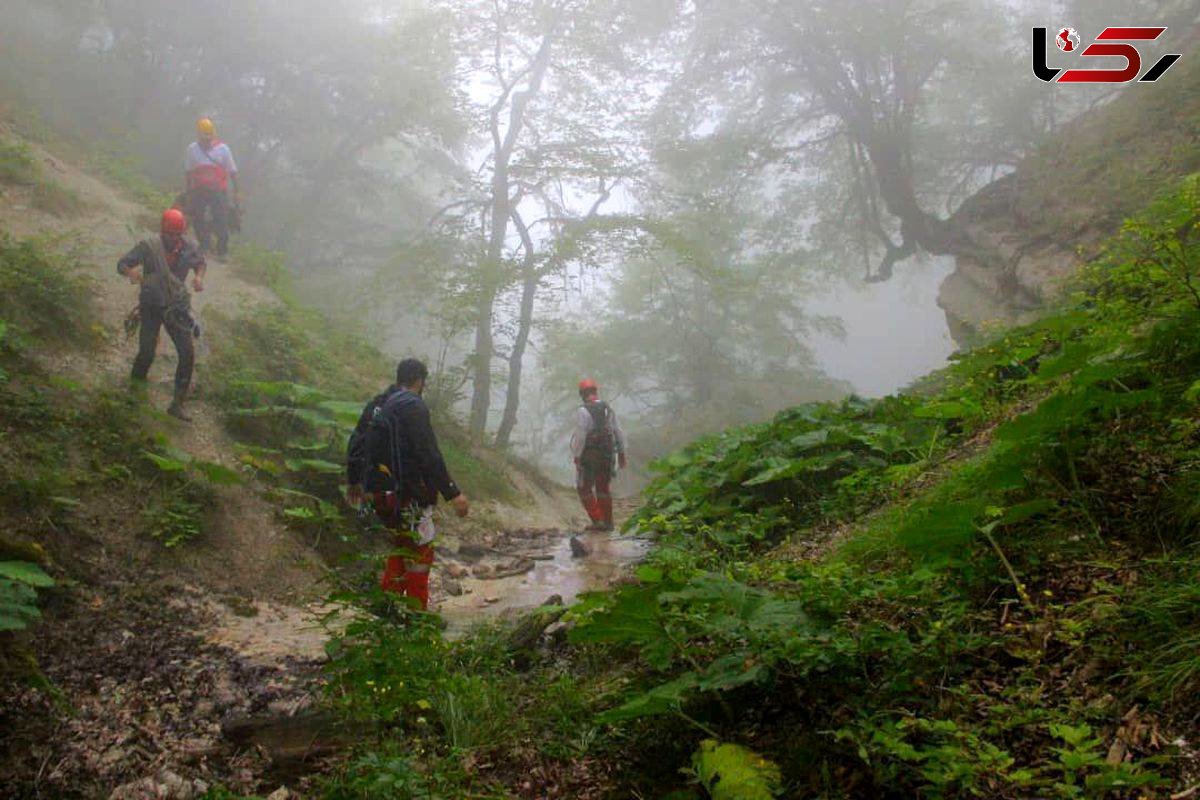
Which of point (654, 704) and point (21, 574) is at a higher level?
point (21, 574)

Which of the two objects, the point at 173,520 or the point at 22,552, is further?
the point at 173,520

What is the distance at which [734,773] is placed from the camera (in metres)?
2.06

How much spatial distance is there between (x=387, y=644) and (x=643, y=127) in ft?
60.1

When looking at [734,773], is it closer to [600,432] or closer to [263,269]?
[600,432]

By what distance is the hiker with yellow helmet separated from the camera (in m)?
12.3

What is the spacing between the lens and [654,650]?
99.3 inches

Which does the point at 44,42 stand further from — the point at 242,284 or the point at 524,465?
the point at 524,465

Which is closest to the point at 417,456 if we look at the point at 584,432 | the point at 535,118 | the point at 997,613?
the point at 997,613

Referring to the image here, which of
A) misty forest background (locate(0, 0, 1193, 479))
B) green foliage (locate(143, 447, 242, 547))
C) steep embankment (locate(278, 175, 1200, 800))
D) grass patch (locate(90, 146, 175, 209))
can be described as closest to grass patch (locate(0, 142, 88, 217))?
grass patch (locate(90, 146, 175, 209))

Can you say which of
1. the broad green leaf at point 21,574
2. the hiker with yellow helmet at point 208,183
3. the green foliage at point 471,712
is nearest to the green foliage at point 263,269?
the hiker with yellow helmet at point 208,183

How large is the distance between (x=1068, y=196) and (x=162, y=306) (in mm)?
16555

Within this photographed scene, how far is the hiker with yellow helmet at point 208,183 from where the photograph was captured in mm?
12258

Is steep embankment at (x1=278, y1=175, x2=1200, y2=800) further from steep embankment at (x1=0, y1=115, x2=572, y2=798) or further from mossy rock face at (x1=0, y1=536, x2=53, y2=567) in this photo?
mossy rock face at (x1=0, y1=536, x2=53, y2=567)

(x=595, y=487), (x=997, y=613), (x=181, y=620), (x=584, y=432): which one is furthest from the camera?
(x=595, y=487)
